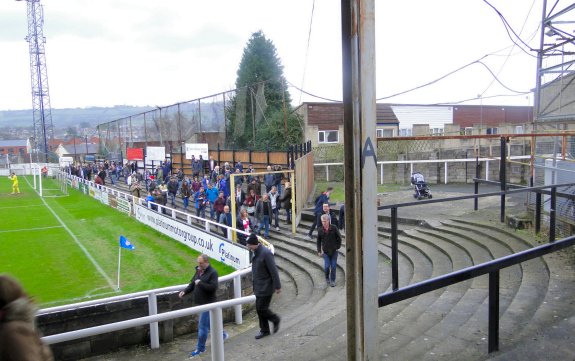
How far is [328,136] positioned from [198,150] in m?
8.67

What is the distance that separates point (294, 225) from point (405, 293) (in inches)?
446

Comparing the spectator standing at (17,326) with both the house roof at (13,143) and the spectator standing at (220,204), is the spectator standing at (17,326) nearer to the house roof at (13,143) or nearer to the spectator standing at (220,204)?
the spectator standing at (220,204)

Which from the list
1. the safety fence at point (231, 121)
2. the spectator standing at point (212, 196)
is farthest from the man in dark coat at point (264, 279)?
the safety fence at point (231, 121)

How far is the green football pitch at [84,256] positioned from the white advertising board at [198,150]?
5136 millimetres

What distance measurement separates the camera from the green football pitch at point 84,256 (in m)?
11.6

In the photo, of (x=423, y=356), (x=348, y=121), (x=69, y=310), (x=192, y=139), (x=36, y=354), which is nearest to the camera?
(x=36, y=354)

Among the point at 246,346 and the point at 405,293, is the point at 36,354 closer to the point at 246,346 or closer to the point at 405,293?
the point at 405,293

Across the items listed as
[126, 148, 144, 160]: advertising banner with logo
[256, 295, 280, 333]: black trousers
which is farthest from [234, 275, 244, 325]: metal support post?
[126, 148, 144, 160]: advertising banner with logo

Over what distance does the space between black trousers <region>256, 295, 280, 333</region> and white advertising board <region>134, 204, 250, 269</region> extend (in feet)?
14.5

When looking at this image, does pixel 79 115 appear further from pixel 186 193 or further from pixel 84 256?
pixel 84 256

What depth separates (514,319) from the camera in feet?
15.5

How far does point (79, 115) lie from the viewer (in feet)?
272

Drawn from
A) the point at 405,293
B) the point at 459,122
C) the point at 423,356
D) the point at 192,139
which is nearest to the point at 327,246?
the point at 423,356

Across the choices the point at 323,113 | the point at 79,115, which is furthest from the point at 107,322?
the point at 79,115
